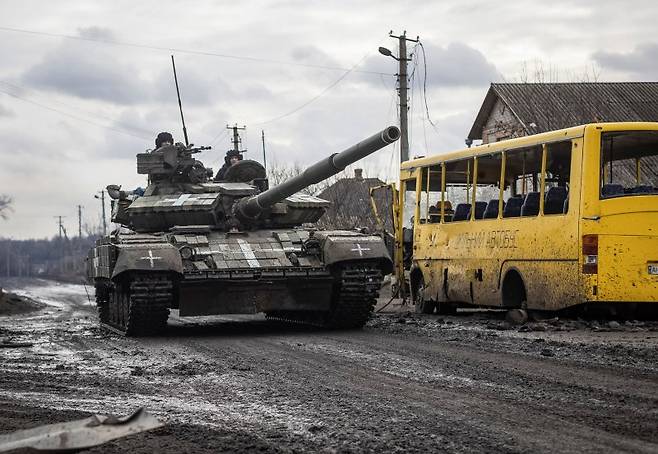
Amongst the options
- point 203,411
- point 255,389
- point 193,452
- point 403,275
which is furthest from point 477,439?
point 403,275

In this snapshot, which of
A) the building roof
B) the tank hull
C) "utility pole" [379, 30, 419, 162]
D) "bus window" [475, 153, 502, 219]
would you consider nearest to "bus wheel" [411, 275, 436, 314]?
"bus window" [475, 153, 502, 219]

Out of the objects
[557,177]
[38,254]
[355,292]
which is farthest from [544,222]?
[38,254]

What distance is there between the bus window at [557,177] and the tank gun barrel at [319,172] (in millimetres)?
2453

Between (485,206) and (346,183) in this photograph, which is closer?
(485,206)

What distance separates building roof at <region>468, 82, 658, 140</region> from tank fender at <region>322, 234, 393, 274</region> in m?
21.1

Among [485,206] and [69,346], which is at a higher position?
[485,206]

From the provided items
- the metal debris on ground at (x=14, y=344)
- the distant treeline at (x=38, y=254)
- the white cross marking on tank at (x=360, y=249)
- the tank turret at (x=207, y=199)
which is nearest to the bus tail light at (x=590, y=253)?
the white cross marking on tank at (x=360, y=249)

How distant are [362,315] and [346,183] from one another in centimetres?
3253

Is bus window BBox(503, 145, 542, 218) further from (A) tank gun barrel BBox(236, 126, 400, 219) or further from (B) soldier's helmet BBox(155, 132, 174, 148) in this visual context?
(B) soldier's helmet BBox(155, 132, 174, 148)

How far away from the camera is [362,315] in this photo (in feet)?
51.4

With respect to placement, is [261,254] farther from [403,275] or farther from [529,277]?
[403,275]

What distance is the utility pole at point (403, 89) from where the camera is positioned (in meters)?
32.4

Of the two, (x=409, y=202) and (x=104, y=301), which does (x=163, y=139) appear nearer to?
(x=104, y=301)

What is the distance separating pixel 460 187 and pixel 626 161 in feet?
10.3
